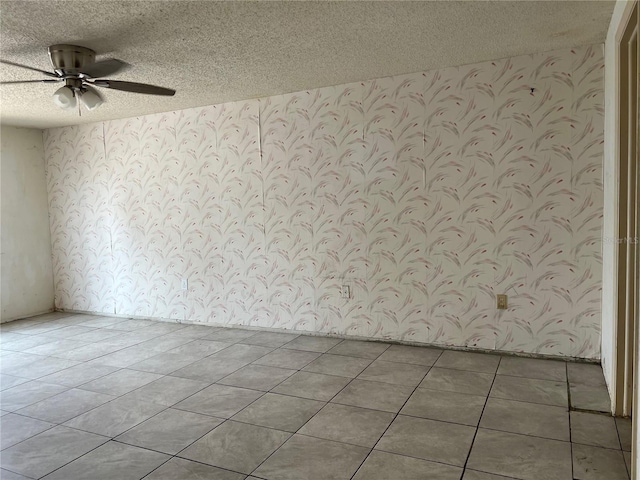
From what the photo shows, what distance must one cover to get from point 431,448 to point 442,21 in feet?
7.80

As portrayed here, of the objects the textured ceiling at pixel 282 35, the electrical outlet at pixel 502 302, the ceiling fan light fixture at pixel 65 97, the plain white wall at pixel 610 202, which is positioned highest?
the textured ceiling at pixel 282 35

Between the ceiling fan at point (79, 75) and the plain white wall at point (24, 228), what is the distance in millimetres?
3093

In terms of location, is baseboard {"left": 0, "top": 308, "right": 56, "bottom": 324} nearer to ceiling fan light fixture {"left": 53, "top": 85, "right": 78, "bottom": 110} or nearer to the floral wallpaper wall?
the floral wallpaper wall

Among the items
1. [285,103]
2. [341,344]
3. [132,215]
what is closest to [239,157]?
[285,103]

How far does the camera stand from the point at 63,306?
5719 millimetres

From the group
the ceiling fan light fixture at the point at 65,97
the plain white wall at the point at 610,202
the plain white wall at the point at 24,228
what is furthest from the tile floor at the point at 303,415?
the ceiling fan light fixture at the point at 65,97

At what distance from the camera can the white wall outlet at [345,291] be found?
3998 mm

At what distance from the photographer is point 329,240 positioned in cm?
405

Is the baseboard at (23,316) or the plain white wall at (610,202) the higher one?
the plain white wall at (610,202)

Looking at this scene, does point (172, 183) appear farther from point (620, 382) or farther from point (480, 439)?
point (620, 382)

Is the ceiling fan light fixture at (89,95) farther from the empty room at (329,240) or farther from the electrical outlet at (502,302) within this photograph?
the electrical outlet at (502,302)

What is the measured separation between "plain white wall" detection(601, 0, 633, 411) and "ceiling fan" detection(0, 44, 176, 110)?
2743 millimetres

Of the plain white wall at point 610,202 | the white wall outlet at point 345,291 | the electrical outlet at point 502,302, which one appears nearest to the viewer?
the plain white wall at point 610,202

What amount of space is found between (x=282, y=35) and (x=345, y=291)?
2220mm
